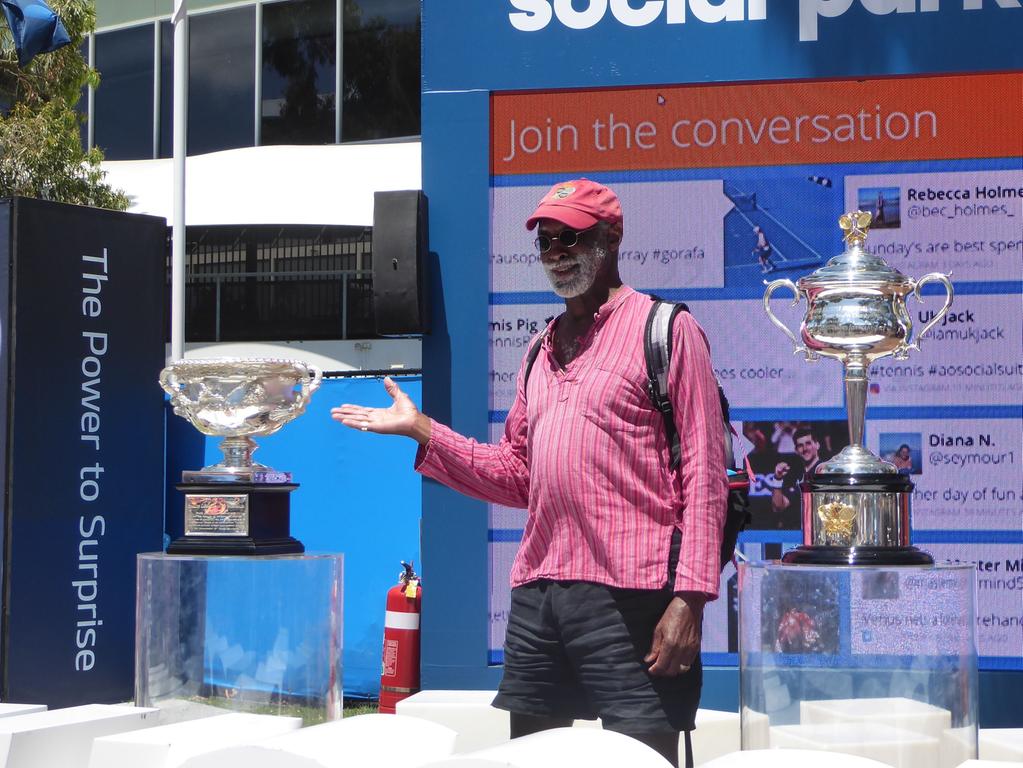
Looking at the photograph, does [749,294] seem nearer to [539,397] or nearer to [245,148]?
[539,397]

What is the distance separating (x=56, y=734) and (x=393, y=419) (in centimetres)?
100

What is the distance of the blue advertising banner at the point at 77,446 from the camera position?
6.84 m

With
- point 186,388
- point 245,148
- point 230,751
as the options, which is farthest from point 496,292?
point 245,148

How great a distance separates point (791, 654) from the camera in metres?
3.04

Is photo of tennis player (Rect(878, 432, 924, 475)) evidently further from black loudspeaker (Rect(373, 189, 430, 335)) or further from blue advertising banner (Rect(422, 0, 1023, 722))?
black loudspeaker (Rect(373, 189, 430, 335))

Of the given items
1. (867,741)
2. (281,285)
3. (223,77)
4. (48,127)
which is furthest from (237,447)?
(223,77)

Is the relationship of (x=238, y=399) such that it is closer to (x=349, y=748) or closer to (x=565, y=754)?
(x=349, y=748)

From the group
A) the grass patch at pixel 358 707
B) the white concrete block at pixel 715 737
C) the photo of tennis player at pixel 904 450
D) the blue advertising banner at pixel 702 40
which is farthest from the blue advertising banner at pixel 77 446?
the photo of tennis player at pixel 904 450

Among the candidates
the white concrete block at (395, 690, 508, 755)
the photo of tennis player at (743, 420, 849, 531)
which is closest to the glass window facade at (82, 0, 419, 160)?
the photo of tennis player at (743, 420, 849, 531)

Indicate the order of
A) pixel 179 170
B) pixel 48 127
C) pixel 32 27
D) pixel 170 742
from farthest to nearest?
1. pixel 48 127
2. pixel 32 27
3. pixel 179 170
4. pixel 170 742

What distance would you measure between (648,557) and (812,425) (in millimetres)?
2387

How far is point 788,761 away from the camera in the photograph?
6.53 ft

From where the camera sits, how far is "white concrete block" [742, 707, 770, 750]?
3.06 m

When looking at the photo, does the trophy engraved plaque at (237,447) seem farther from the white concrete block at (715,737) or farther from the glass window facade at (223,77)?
the glass window facade at (223,77)
